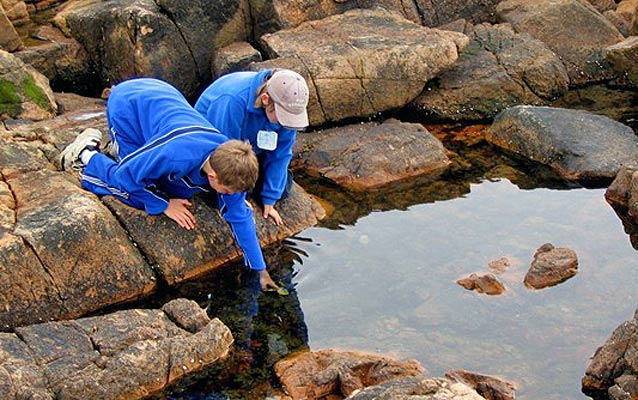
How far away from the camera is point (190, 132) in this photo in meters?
8.16

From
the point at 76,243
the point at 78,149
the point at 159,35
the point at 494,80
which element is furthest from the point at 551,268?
the point at 159,35

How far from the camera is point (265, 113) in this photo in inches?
347

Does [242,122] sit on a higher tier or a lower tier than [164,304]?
higher

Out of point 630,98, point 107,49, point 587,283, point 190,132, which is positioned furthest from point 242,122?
→ point 630,98

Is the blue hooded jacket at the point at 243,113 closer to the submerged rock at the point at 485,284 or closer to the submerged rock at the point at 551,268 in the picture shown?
the submerged rock at the point at 485,284

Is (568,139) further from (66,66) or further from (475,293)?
(66,66)

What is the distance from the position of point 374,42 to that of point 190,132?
19.7 ft

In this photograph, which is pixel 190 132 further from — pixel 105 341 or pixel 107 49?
pixel 107 49

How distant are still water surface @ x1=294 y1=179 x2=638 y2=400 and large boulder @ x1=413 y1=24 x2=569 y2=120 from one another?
8.73ft

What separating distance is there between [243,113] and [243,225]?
3.58ft

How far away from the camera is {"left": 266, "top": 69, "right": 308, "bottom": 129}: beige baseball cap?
27.5 feet

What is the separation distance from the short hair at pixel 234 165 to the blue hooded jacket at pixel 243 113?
1.05 metres

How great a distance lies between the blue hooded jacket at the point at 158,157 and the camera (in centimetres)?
813

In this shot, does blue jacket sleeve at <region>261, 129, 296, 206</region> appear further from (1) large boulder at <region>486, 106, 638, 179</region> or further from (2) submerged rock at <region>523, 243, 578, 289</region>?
(1) large boulder at <region>486, 106, 638, 179</region>
